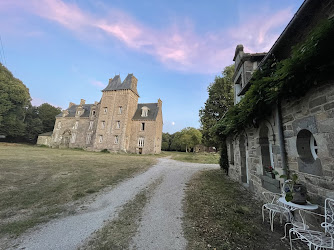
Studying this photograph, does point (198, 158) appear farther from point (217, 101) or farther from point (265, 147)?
point (265, 147)

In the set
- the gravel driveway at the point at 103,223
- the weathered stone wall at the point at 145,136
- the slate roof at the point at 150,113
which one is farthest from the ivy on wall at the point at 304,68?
the slate roof at the point at 150,113

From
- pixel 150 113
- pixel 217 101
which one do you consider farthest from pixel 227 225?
pixel 150 113

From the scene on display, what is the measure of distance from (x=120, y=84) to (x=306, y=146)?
98.0ft

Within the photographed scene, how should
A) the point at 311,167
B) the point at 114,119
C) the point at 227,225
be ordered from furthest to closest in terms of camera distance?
the point at 114,119 → the point at 227,225 → the point at 311,167

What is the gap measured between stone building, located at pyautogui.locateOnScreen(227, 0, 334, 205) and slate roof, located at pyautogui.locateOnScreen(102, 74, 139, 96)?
2557cm

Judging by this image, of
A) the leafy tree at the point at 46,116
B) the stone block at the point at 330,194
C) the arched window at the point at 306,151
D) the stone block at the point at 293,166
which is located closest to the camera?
the stone block at the point at 330,194

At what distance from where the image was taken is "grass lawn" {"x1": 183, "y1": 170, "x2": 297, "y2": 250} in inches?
104

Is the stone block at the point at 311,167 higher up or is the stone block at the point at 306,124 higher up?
the stone block at the point at 306,124

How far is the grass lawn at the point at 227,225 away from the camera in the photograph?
2.64 meters

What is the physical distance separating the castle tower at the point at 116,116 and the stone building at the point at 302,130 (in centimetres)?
2399

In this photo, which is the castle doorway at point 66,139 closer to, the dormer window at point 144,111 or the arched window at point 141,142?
the arched window at point 141,142

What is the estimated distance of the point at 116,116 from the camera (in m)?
27.2

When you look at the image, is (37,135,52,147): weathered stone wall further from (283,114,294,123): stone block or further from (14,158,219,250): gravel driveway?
(283,114,294,123): stone block

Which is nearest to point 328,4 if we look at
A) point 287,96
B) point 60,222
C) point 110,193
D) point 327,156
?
point 287,96
